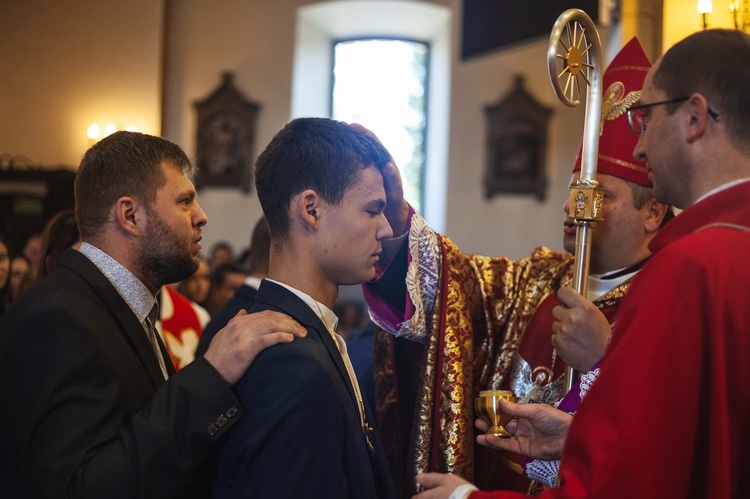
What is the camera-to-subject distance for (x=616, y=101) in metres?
2.67

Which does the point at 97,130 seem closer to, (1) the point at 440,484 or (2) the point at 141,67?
(2) the point at 141,67

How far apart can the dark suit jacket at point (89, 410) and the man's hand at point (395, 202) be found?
95 cm

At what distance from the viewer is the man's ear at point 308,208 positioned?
6.77 ft

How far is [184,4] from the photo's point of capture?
10672mm

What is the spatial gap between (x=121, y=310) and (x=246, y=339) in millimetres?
401

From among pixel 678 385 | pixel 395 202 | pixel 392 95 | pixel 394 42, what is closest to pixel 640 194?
pixel 395 202

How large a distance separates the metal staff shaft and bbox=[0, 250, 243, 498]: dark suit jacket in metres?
1.01

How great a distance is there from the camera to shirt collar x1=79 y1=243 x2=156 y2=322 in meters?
2.15

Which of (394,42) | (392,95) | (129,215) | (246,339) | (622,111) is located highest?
(394,42)

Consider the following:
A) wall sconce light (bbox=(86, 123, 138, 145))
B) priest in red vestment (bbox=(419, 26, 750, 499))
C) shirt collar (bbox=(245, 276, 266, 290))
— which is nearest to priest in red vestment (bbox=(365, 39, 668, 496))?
priest in red vestment (bbox=(419, 26, 750, 499))

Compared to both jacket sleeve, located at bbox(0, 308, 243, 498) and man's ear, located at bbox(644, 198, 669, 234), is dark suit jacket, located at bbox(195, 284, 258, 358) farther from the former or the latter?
man's ear, located at bbox(644, 198, 669, 234)

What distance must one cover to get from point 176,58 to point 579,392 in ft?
30.9

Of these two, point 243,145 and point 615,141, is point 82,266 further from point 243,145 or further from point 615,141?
point 243,145

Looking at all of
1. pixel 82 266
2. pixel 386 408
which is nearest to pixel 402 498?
pixel 386 408
